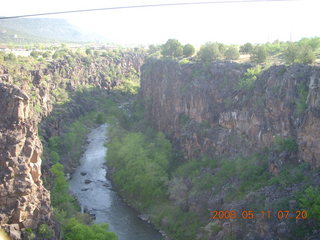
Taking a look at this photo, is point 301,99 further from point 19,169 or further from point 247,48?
point 19,169

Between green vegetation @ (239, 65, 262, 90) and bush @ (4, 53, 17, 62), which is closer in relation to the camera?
green vegetation @ (239, 65, 262, 90)

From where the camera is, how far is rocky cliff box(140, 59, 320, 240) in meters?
29.0

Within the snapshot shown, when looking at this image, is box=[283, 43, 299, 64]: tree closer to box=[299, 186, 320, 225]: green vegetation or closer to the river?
box=[299, 186, 320, 225]: green vegetation

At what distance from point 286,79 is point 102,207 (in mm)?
21326

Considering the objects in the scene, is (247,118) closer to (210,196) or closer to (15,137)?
(210,196)

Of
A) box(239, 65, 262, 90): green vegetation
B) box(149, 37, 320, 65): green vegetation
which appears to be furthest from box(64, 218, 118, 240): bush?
box(149, 37, 320, 65): green vegetation

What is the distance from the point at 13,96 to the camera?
27.5 meters

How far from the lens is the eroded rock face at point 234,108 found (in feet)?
105

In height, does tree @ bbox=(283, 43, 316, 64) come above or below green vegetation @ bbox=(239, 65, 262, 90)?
above

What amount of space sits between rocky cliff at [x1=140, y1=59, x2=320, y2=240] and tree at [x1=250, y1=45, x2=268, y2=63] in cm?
301

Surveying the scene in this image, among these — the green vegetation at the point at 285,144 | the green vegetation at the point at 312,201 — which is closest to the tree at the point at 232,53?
the green vegetation at the point at 285,144

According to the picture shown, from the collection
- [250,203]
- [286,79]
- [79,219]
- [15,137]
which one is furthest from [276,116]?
[15,137]

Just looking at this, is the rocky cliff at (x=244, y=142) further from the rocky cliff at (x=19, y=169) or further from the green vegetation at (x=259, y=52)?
the rocky cliff at (x=19, y=169)

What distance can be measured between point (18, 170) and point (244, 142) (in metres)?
21.5
